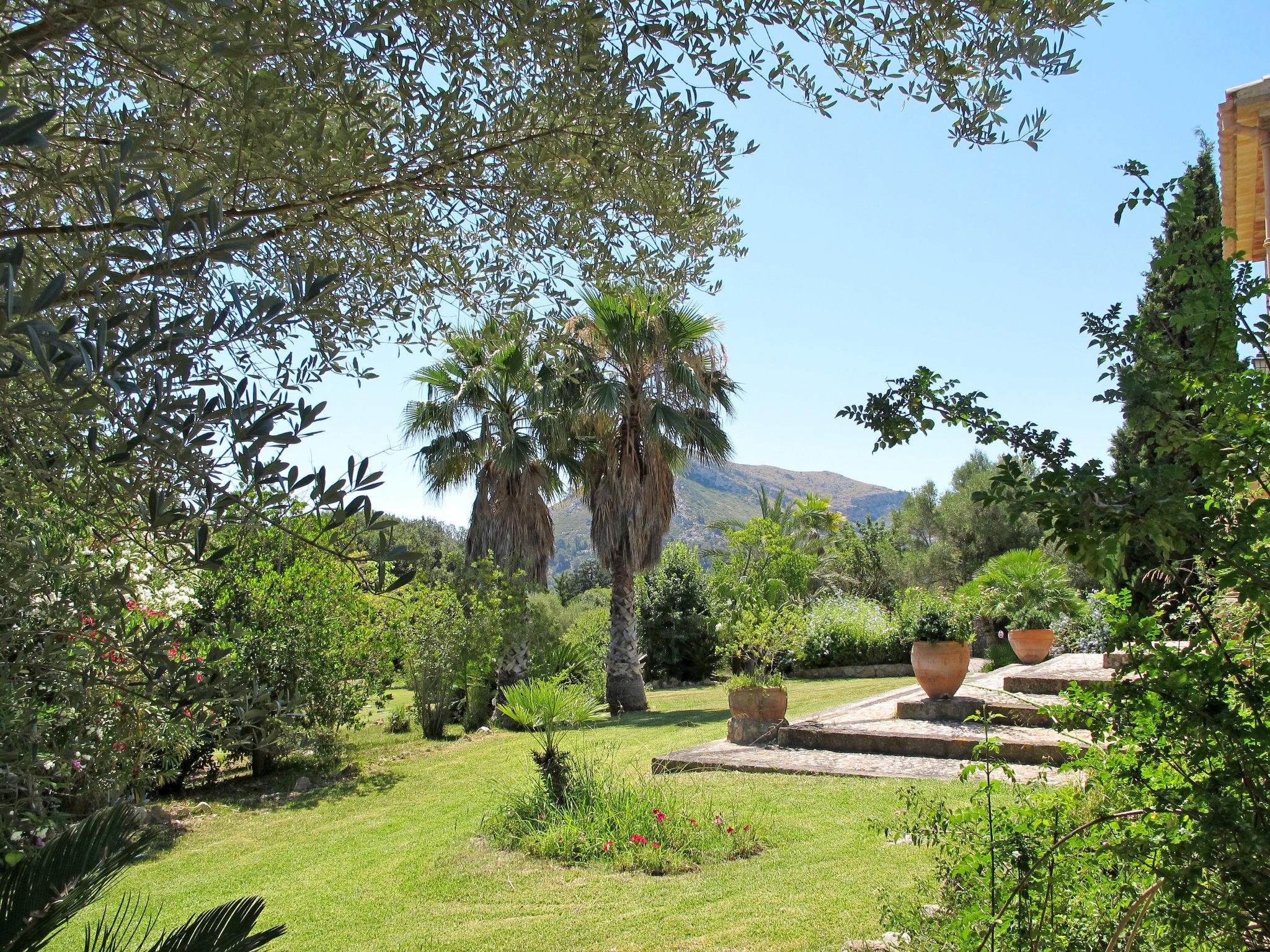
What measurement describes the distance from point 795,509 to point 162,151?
33295mm

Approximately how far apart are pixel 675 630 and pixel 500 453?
27.4 feet

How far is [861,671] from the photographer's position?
2061cm

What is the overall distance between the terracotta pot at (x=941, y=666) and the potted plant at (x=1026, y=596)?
5.94 m

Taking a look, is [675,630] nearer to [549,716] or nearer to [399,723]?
[399,723]

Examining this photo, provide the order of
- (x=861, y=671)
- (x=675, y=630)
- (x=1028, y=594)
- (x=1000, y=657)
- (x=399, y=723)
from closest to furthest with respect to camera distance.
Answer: (x=399, y=723)
(x=1028, y=594)
(x=1000, y=657)
(x=861, y=671)
(x=675, y=630)

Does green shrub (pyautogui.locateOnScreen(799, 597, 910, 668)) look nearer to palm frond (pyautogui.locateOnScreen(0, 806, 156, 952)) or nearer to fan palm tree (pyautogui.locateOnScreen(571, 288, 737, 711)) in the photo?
fan palm tree (pyautogui.locateOnScreen(571, 288, 737, 711))

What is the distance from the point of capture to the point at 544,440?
16.3 metres

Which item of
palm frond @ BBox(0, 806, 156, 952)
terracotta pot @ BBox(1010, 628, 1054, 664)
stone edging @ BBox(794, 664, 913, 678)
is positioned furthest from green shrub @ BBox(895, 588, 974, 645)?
palm frond @ BBox(0, 806, 156, 952)

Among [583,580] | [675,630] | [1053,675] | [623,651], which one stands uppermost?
[583,580]

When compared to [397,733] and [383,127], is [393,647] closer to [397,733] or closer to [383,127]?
[397,733]

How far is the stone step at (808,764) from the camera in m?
8.22

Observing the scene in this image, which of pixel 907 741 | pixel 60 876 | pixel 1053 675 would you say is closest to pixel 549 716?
pixel 907 741

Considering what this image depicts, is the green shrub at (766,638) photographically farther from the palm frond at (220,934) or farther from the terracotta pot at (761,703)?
the palm frond at (220,934)

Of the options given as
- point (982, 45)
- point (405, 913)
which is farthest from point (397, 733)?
point (982, 45)
